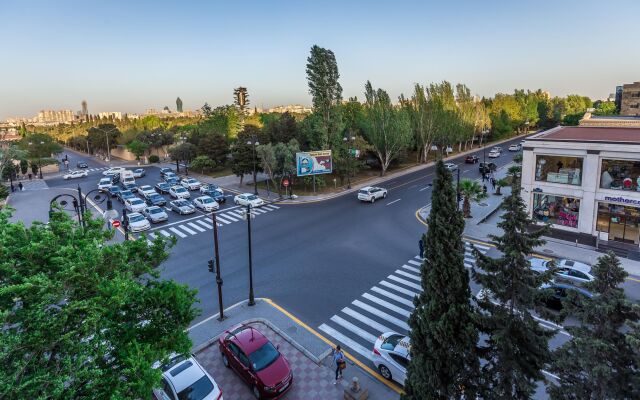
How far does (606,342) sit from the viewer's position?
6.93m

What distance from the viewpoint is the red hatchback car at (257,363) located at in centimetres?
1172

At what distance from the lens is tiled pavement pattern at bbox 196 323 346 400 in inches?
473

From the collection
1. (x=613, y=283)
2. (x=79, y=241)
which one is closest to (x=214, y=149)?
(x=79, y=241)

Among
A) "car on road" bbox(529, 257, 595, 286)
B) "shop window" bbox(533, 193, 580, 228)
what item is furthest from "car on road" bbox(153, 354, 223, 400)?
"shop window" bbox(533, 193, 580, 228)

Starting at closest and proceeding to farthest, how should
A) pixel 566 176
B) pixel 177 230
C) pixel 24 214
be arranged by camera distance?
pixel 566 176 → pixel 177 230 → pixel 24 214

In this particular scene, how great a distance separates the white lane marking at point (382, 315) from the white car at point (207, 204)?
72.5ft

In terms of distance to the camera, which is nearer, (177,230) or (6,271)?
(6,271)

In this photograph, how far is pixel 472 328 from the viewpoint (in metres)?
8.32

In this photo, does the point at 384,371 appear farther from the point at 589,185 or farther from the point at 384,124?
the point at 384,124

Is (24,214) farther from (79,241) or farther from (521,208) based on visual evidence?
(521,208)

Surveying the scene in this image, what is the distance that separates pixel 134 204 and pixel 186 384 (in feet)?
91.0

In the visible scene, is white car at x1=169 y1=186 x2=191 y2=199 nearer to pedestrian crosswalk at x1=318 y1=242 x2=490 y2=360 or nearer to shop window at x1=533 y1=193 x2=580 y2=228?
pedestrian crosswalk at x1=318 y1=242 x2=490 y2=360

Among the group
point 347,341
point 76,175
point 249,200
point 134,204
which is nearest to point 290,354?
point 347,341

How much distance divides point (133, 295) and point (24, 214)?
3775 centimetres
